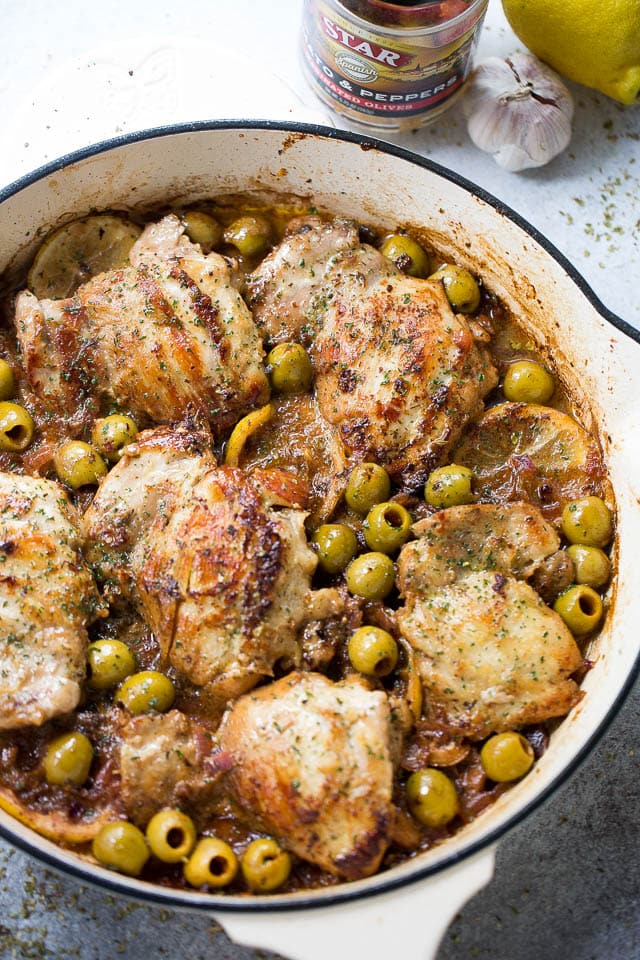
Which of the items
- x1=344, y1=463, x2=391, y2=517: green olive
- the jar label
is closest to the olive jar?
the jar label

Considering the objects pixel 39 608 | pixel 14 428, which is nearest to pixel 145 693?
Result: pixel 39 608

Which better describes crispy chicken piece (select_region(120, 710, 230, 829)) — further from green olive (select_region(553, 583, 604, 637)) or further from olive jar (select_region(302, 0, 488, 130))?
olive jar (select_region(302, 0, 488, 130))

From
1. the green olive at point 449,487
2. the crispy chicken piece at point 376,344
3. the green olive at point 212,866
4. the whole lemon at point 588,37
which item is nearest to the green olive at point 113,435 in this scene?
→ the crispy chicken piece at point 376,344

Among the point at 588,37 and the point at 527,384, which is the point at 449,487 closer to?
the point at 527,384

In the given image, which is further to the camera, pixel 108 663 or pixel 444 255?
pixel 444 255

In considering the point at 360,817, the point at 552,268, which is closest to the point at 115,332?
the point at 552,268
